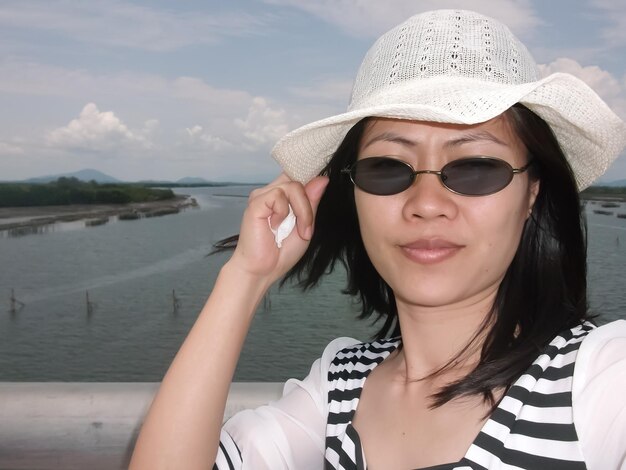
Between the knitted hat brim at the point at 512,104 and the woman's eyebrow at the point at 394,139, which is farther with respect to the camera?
the woman's eyebrow at the point at 394,139

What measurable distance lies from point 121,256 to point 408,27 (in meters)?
70.9

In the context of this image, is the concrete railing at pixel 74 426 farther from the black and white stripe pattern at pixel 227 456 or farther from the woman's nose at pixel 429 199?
the woman's nose at pixel 429 199

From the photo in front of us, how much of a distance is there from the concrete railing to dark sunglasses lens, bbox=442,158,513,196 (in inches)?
64.7

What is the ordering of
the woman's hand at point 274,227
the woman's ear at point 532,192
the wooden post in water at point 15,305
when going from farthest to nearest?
→ the wooden post in water at point 15,305
the woman's hand at point 274,227
the woman's ear at point 532,192

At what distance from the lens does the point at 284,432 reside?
1.80 m

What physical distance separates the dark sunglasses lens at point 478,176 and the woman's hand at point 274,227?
1.87 ft

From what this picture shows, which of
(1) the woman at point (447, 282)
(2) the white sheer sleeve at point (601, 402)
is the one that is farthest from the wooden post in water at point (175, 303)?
(2) the white sheer sleeve at point (601, 402)

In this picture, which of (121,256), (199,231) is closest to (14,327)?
(121,256)

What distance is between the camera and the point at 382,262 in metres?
1.69

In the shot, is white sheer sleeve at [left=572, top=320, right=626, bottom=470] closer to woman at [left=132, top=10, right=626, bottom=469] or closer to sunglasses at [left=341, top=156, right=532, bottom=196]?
woman at [left=132, top=10, right=626, bottom=469]

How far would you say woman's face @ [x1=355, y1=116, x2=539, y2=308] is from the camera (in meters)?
1.54

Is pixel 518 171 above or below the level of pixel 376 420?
above

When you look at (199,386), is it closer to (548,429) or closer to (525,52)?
(548,429)

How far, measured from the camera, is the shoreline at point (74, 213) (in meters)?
64.2
